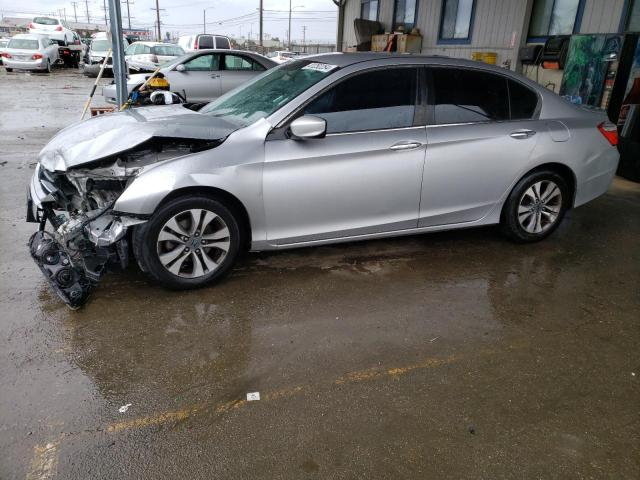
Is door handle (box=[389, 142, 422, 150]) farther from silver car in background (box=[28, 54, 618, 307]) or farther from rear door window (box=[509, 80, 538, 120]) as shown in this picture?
rear door window (box=[509, 80, 538, 120])

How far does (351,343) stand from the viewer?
319cm

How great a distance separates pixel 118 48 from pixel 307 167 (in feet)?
16.8

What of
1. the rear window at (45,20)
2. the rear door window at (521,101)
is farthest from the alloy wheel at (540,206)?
the rear window at (45,20)

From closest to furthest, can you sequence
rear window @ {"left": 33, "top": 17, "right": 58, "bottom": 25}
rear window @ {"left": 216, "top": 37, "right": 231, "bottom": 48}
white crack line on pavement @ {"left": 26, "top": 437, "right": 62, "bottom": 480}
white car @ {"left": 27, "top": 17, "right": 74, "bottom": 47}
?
white crack line on pavement @ {"left": 26, "top": 437, "right": 62, "bottom": 480}
rear window @ {"left": 216, "top": 37, "right": 231, "bottom": 48}
white car @ {"left": 27, "top": 17, "right": 74, "bottom": 47}
rear window @ {"left": 33, "top": 17, "right": 58, "bottom": 25}

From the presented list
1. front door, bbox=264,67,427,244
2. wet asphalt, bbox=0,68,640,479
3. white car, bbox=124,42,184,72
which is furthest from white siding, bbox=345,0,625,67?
white car, bbox=124,42,184,72

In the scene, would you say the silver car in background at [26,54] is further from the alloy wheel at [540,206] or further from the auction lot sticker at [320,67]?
the alloy wheel at [540,206]

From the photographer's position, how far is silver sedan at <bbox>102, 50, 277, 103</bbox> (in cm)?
1109

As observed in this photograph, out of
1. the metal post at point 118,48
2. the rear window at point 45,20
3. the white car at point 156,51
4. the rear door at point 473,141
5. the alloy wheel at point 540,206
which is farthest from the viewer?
the rear window at point 45,20

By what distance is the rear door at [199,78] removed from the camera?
1109 centimetres

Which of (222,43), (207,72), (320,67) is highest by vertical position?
(320,67)

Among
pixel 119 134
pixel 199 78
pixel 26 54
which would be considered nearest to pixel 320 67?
pixel 119 134

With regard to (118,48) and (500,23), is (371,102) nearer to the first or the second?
(118,48)

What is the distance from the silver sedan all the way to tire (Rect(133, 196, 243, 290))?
26.8 feet

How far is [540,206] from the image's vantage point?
4688 millimetres
